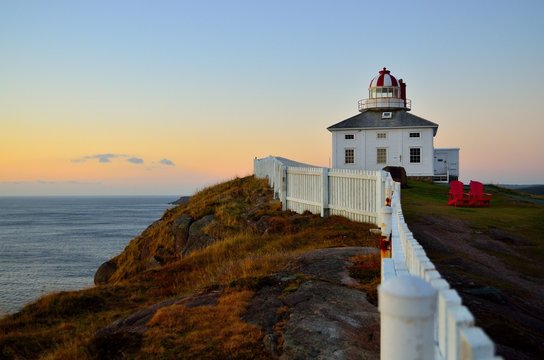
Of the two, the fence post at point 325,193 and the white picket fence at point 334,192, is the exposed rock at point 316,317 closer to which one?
the white picket fence at point 334,192

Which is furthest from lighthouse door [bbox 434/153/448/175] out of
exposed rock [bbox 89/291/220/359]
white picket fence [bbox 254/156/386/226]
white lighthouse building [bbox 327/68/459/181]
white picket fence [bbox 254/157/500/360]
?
white picket fence [bbox 254/157/500/360]

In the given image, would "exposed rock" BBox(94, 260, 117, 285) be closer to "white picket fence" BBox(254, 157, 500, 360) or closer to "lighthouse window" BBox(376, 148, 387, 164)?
"white picket fence" BBox(254, 157, 500, 360)

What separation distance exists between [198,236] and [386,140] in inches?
912

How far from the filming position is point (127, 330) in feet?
24.9

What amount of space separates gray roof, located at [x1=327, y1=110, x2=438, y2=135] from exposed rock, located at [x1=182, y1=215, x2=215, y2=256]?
20.5 meters

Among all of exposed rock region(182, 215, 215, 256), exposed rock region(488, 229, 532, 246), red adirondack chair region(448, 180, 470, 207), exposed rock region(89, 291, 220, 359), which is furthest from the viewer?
red adirondack chair region(448, 180, 470, 207)

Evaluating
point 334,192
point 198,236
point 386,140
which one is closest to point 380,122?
point 386,140

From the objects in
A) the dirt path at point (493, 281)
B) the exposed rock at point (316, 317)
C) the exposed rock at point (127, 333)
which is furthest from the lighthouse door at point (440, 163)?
the exposed rock at point (127, 333)

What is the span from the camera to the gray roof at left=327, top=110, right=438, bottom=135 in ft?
132

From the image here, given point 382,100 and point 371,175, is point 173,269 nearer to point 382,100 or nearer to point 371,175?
point 371,175

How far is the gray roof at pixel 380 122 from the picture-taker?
40094 mm

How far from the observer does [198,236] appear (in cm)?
2080

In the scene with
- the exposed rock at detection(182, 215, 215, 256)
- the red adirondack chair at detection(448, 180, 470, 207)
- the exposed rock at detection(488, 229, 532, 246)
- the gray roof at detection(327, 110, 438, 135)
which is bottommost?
the exposed rock at detection(182, 215, 215, 256)

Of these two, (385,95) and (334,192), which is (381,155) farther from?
(334,192)
